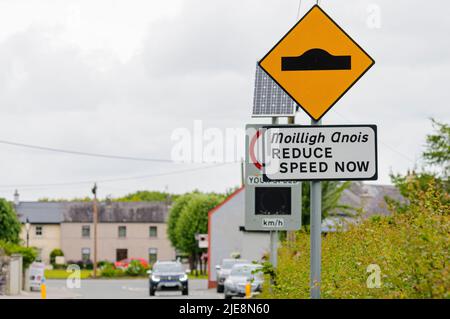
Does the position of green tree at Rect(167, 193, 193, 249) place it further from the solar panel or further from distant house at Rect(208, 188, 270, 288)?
the solar panel

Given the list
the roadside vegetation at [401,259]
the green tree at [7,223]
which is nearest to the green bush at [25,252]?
the roadside vegetation at [401,259]

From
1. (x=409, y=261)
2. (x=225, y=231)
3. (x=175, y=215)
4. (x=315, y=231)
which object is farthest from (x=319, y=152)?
(x=175, y=215)

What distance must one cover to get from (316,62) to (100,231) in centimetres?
10947

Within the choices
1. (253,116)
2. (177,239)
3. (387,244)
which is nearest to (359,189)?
(177,239)

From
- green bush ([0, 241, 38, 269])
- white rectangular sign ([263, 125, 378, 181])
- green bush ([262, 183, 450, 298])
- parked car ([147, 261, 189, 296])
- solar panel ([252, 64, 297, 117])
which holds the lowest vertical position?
parked car ([147, 261, 189, 296])

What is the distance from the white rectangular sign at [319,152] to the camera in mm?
7133

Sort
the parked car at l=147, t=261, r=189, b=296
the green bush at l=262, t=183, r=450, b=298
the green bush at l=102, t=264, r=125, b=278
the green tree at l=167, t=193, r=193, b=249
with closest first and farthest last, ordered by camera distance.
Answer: the green bush at l=262, t=183, r=450, b=298 → the parked car at l=147, t=261, r=189, b=296 → the green bush at l=102, t=264, r=125, b=278 → the green tree at l=167, t=193, r=193, b=249

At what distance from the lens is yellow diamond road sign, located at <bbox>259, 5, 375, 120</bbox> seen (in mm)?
7316

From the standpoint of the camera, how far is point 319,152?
7.18 meters

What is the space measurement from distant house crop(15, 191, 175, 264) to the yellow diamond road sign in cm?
10715

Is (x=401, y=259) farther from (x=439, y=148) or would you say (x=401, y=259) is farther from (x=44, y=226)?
(x=44, y=226)

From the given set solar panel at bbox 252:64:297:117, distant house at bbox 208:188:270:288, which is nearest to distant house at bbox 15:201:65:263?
distant house at bbox 208:188:270:288
